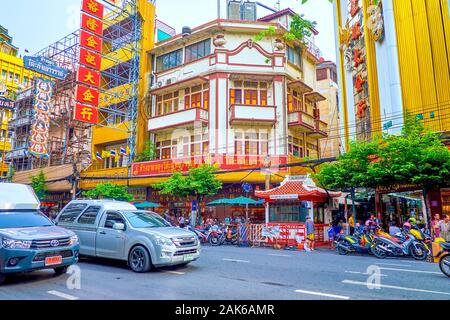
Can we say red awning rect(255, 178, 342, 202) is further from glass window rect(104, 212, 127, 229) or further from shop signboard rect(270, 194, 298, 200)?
glass window rect(104, 212, 127, 229)

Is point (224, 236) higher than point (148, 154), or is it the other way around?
point (148, 154)

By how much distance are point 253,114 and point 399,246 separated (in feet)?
44.3

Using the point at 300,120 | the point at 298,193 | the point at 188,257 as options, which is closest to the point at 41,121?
the point at 300,120

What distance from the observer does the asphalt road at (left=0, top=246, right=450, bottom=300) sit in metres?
6.38

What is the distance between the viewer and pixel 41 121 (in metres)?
28.3

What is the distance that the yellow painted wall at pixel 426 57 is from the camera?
1681cm

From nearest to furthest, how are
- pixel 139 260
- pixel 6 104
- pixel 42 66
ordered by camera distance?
pixel 139 260
pixel 42 66
pixel 6 104

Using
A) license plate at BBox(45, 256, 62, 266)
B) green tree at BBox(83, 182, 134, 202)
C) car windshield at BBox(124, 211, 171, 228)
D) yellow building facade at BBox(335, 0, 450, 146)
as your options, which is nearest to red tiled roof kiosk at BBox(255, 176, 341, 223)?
yellow building facade at BBox(335, 0, 450, 146)

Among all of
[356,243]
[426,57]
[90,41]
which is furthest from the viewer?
[90,41]

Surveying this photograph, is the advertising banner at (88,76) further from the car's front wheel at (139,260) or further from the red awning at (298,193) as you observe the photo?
the car's front wheel at (139,260)

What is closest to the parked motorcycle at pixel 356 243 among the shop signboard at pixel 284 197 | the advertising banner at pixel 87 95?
the shop signboard at pixel 284 197

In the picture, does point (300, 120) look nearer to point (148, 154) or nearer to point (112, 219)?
point (148, 154)

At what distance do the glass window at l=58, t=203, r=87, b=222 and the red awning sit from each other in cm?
1043
